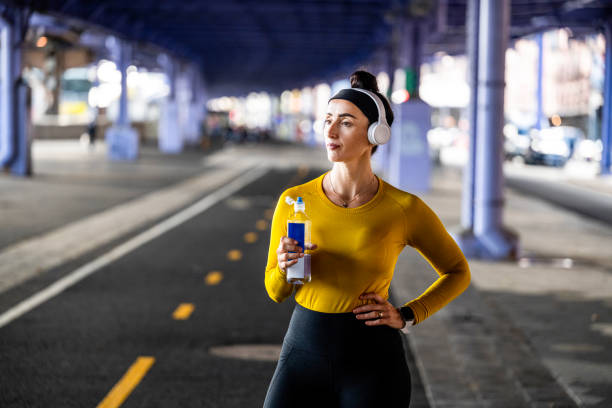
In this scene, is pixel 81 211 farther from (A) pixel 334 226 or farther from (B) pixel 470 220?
(A) pixel 334 226

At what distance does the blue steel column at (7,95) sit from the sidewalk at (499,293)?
445 centimetres

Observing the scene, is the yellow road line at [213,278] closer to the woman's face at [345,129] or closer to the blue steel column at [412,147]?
the woman's face at [345,129]

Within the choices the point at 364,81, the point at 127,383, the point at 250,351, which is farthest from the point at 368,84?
the point at 250,351

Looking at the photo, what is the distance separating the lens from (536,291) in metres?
11.3

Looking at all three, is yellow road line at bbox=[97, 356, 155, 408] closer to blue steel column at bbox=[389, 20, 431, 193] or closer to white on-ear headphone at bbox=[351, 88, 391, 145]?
white on-ear headphone at bbox=[351, 88, 391, 145]

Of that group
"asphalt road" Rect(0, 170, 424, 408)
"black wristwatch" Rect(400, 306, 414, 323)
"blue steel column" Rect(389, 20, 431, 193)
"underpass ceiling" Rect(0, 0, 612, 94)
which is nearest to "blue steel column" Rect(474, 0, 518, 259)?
"asphalt road" Rect(0, 170, 424, 408)

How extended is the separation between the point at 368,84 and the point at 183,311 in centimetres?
662

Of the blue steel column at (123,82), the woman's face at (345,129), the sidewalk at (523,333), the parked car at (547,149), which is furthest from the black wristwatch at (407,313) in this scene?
the parked car at (547,149)

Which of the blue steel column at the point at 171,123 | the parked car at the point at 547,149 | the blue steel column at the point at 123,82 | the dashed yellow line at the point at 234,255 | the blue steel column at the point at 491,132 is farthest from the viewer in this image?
the blue steel column at the point at 171,123

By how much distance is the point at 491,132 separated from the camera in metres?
14.6

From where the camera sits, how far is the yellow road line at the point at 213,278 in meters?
11.8

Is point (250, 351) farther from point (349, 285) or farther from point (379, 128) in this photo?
point (379, 128)

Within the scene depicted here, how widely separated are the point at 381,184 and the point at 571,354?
5.08 m

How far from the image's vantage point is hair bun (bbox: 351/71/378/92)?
3561 mm
